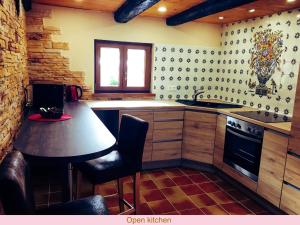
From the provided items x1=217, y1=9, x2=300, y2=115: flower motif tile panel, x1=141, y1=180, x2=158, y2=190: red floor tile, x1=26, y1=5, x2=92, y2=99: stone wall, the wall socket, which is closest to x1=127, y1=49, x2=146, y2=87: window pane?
the wall socket

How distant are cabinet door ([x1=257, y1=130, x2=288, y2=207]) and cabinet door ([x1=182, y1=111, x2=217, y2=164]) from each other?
34.0 inches

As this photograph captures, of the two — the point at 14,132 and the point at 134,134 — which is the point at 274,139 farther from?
the point at 14,132

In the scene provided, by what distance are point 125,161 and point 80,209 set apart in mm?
671

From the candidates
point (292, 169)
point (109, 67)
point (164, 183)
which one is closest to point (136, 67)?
point (109, 67)

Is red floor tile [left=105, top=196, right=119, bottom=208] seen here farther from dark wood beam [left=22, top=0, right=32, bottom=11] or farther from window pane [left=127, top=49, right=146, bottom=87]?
dark wood beam [left=22, top=0, right=32, bottom=11]

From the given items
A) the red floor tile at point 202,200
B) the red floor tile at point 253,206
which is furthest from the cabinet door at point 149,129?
the red floor tile at point 253,206

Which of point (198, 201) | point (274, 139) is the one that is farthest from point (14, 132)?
point (274, 139)

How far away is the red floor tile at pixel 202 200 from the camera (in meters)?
2.63

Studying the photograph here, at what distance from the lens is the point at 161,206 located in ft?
8.36

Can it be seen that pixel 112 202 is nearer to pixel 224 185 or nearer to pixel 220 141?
pixel 224 185

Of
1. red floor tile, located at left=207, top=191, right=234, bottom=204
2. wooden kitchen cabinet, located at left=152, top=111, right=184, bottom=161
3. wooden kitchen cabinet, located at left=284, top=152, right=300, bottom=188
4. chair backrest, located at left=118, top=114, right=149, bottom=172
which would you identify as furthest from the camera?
wooden kitchen cabinet, located at left=152, top=111, right=184, bottom=161

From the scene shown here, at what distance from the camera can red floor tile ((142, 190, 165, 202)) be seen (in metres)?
2.69

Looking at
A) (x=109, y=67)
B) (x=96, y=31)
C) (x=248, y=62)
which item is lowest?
(x=109, y=67)

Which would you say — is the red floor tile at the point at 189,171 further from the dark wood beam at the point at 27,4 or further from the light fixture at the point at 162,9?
the dark wood beam at the point at 27,4
